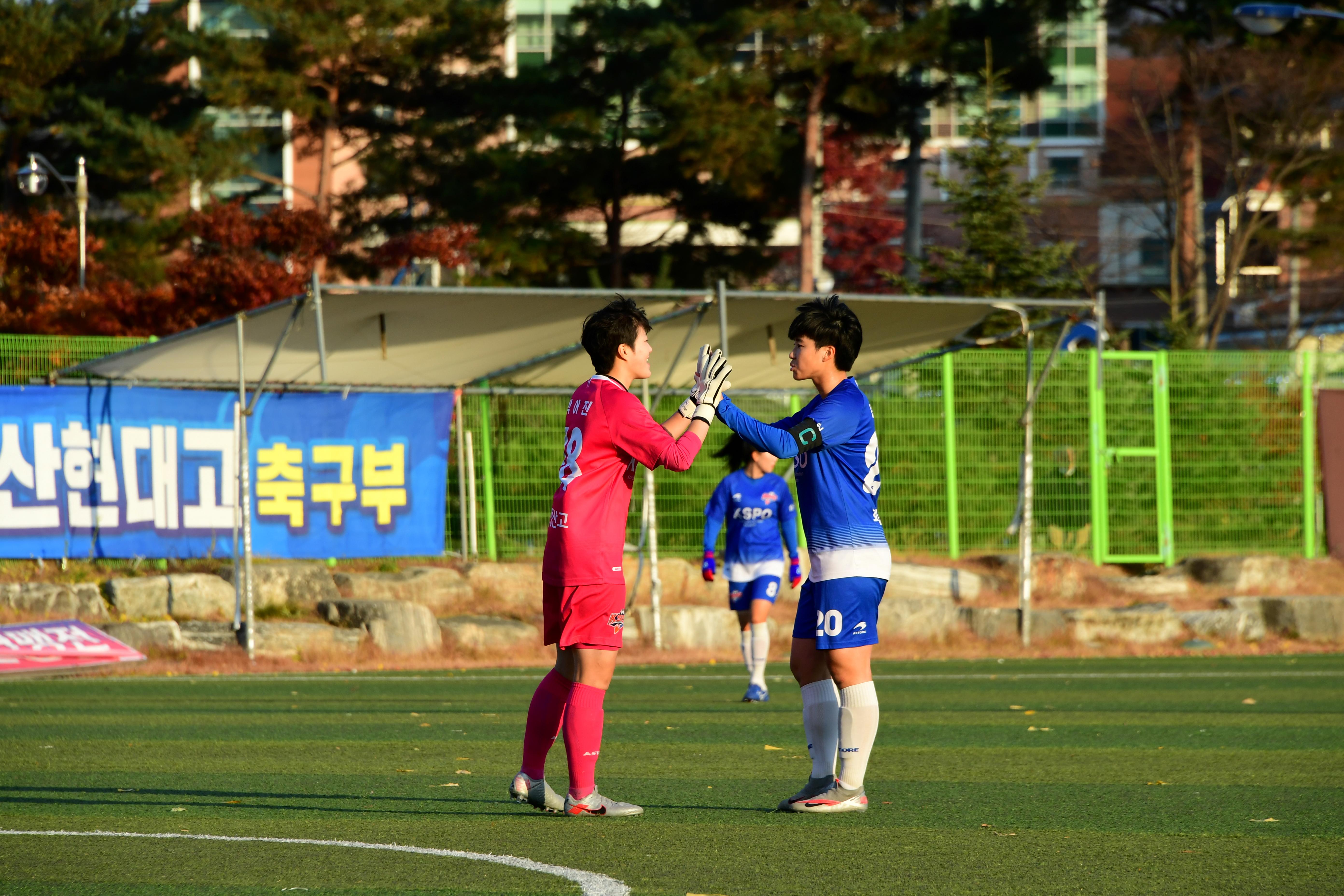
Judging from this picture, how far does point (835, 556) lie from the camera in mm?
5801

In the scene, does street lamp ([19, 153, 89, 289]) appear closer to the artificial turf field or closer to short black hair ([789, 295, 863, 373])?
the artificial turf field

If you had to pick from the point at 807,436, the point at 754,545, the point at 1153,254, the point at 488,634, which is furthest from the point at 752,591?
the point at 1153,254

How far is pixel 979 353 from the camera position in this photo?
16609 millimetres

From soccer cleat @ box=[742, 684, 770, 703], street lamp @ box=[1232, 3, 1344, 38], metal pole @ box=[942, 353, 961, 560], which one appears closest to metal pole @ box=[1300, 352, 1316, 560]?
street lamp @ box=[1232, 3, 1344, 38]

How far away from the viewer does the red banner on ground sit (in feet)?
40.0

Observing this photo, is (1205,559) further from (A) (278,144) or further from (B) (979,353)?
(A) (278,144)

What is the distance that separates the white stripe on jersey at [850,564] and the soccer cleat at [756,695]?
4912 millimetres

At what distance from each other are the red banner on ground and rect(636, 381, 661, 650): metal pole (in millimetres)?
4692

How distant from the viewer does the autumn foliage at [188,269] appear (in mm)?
19922

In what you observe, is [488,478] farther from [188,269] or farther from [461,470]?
[188,269]

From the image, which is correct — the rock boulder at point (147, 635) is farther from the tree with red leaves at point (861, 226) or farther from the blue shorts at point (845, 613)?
the tree with red leaves at point (861, 226)

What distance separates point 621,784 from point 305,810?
1.52m

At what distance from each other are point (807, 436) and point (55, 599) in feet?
32.8

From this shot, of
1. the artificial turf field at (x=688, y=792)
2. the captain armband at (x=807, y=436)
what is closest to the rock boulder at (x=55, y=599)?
the artificial turf field at (x=688, y=792)
